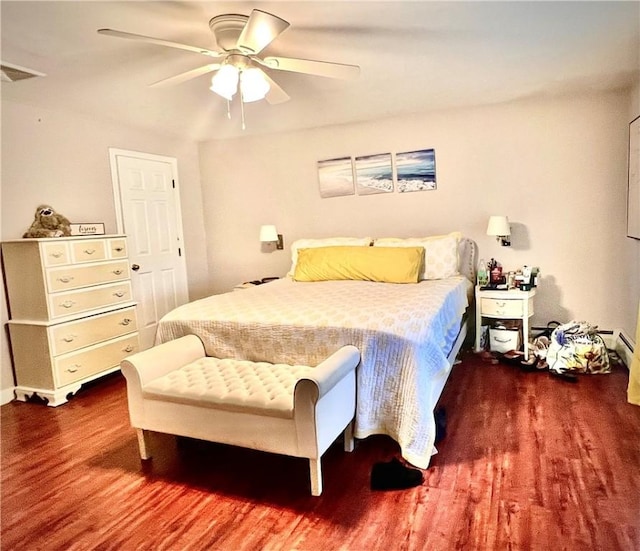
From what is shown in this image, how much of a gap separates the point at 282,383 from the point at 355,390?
0.39 meters

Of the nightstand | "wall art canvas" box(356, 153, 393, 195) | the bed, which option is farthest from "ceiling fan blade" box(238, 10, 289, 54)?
the nightstand

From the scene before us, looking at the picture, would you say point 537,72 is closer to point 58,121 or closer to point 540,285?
point 540,285

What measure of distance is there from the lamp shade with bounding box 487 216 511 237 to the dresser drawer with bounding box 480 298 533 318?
542mm

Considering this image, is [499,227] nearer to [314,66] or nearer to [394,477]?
[314,66]

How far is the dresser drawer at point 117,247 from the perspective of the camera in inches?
142

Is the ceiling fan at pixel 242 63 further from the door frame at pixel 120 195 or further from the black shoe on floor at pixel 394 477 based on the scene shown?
the black shoe on floor at pixel 394 477

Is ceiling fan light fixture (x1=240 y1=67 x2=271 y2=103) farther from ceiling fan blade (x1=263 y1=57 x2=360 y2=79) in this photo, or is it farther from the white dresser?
the white dresser

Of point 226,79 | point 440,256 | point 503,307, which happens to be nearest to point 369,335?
point 226,79

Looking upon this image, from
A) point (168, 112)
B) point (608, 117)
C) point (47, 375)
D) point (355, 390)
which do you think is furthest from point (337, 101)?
point (47, 375)

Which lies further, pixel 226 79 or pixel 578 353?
pixel 578 353

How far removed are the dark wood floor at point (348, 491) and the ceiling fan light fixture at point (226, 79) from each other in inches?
78.7

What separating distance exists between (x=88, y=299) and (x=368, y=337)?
231 centimetres

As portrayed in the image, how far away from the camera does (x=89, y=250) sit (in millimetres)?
3424

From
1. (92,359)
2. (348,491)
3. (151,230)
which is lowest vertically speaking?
(348,491)
